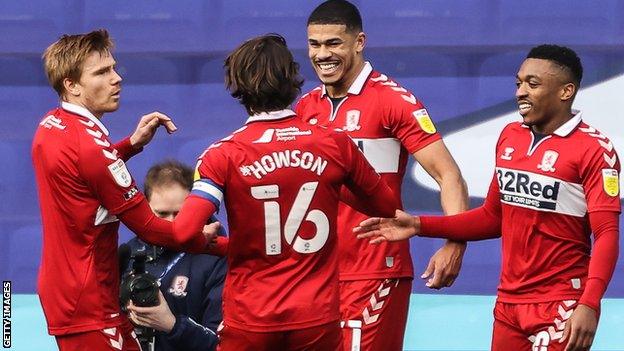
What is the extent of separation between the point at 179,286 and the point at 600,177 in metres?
1.43

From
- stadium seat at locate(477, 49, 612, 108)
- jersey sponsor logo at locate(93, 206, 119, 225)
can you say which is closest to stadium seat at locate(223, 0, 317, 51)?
stadium seat at locate(477, 49, 612, 108)

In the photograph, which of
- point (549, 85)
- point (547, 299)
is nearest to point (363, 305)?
point (547, 299)

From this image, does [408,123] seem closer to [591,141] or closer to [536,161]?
[536,161]

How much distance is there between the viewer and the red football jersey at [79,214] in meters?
4.42

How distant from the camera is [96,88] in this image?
460 centimetres

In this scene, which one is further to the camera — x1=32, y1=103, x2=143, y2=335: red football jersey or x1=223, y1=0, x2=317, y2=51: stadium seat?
x1=223, y1=0, x2=317, y2=51: stadium seat

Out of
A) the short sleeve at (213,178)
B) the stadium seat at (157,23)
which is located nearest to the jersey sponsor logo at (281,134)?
the short sleeve at (213,178)

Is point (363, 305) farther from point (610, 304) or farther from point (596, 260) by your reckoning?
point (610, 304)

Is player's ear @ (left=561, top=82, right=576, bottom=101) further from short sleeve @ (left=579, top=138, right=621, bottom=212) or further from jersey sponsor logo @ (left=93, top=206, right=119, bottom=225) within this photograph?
jersey sponsor logo @ (left=93, top=206, right=119, bottom=225)

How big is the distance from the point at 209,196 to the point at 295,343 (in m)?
0.51

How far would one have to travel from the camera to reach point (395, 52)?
7.17 m

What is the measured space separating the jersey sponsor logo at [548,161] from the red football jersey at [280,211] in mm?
677

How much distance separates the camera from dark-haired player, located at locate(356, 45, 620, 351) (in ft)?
14.9

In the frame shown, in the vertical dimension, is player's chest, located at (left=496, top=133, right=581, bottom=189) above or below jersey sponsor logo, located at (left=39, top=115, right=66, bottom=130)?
below
